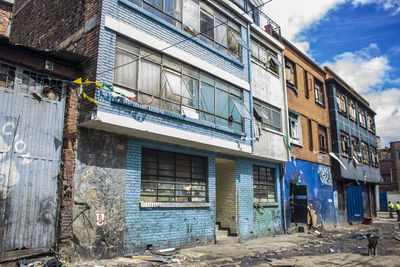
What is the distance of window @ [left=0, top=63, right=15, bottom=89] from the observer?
7.26 meters

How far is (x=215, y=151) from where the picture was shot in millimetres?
12258

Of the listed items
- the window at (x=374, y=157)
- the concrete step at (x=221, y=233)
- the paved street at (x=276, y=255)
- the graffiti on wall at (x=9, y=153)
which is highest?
the window at (x=374, y=157)

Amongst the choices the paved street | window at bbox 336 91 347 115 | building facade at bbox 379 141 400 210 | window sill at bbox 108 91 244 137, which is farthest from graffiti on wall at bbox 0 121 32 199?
building facade at bbox 379 141 400 210

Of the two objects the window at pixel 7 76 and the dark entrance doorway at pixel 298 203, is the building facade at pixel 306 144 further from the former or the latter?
the window at pixel 7 76

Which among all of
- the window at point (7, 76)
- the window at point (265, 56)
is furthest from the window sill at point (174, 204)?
the window at point (265, 56)

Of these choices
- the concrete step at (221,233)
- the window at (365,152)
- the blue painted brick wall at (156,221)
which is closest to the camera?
the blue painted brick wall at (156,221)

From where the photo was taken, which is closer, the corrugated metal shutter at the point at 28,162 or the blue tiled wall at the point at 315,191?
the corrugated metal shutter at the point at 28,162

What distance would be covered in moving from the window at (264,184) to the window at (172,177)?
12.0 feet

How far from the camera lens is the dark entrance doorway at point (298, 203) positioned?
1631 cm

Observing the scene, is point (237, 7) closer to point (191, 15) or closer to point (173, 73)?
point (191, 15)

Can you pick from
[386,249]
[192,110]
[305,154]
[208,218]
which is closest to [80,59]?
[192,110]

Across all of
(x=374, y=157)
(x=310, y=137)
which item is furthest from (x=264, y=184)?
(x=374, y=157)

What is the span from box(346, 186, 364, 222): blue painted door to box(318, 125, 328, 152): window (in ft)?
14.2

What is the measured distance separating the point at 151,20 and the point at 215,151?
5289mm
